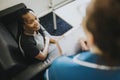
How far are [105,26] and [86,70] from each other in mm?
187

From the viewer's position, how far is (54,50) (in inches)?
69.2

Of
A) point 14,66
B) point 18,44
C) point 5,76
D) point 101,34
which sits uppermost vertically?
point 101,34

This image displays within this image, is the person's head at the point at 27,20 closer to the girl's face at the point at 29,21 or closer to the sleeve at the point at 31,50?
the girl's face at the point at 29,21

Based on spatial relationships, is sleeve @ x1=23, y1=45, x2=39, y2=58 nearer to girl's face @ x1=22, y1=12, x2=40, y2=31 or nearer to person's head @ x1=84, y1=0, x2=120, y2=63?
girl's face @ x1=22, y1=12, x2=40, y2=31

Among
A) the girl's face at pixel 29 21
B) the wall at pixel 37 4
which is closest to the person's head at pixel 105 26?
the girl's face at pixel 29 21

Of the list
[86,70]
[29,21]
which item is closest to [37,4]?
[29,21]

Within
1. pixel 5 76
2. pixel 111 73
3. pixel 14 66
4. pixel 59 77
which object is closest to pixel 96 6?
pixel 111 73

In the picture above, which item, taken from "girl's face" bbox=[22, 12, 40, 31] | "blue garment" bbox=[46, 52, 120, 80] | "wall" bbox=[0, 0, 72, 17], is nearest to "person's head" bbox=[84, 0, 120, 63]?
"blue garment" bbox=[46, 52, 120, 80]

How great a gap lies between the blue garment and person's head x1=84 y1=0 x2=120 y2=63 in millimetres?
60

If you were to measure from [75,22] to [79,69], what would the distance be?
1080mm

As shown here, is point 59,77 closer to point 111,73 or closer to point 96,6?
point 111,73

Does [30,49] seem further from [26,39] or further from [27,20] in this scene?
[27,20]

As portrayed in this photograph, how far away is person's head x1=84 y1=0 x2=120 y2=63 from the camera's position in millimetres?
535

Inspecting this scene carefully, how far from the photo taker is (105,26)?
55cm
